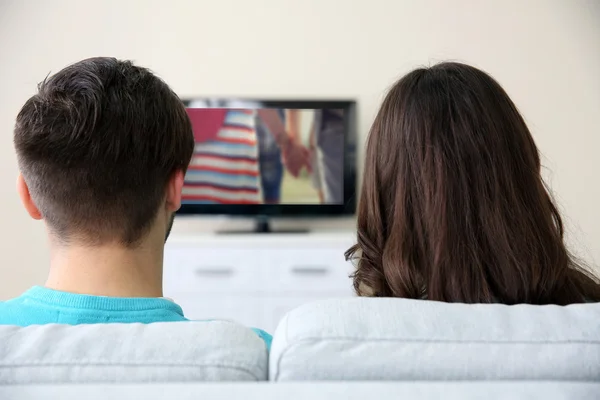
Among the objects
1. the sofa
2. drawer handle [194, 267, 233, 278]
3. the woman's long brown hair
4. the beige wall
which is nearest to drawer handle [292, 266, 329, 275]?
drawer handle [194, 267, 233, 278]

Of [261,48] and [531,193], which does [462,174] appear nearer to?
[531,193]

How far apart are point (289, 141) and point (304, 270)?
2.44 ft

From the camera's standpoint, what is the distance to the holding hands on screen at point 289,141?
135 inches

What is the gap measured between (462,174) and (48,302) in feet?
2.14

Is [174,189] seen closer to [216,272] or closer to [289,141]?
[216,272]

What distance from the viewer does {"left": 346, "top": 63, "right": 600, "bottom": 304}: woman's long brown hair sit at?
37.6 inches

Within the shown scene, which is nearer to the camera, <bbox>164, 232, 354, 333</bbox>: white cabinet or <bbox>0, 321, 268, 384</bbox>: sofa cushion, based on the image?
<bbox>0, 321, 268, 384</bbox>: sofa cushion

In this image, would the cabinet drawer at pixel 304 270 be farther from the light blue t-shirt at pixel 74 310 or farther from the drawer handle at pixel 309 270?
the light blue t-shirt at pixel 74 310

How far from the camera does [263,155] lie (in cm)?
343

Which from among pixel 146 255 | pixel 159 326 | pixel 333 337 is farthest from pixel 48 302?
pixel 333 337

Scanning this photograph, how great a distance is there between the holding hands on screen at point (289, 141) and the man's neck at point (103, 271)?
2.49 meters

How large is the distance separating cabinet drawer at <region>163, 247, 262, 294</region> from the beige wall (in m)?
0.54

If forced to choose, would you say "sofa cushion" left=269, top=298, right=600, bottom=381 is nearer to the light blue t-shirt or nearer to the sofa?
the sofa

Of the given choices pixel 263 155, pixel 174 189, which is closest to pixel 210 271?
pixel 263 155
